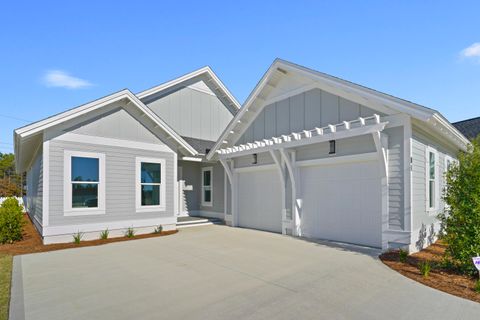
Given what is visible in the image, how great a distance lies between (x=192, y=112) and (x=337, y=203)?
10.5 metres

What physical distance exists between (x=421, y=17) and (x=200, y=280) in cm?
920

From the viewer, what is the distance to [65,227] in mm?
8664

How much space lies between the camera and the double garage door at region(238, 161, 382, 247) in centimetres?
764

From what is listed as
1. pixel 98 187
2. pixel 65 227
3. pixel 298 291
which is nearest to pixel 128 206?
pixel 98 187

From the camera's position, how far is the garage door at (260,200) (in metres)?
10.5

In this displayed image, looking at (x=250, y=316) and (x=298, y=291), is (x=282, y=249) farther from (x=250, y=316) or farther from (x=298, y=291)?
(x=250, y=316)

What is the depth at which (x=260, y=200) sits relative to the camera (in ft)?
36.4

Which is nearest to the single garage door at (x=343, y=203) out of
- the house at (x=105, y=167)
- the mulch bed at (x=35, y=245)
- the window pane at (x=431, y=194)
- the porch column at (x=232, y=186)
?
the window pane at (x=431, y=194)

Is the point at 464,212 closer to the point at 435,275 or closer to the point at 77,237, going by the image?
the point at 435,275

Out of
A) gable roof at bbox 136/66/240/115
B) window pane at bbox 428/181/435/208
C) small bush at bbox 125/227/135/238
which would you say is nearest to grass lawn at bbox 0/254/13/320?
small bush at bbox 125/227/135/238

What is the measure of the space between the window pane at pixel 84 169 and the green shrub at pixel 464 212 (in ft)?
32.5

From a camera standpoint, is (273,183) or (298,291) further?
(273,183)

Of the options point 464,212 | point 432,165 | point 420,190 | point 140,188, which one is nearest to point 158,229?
point 140,188

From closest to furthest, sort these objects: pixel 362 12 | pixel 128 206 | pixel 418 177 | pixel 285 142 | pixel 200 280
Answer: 1. pixel 200 280
2. pixel 418 177
3. pixel 362 12
4. pixel 285 142
5. pixel 128 206
